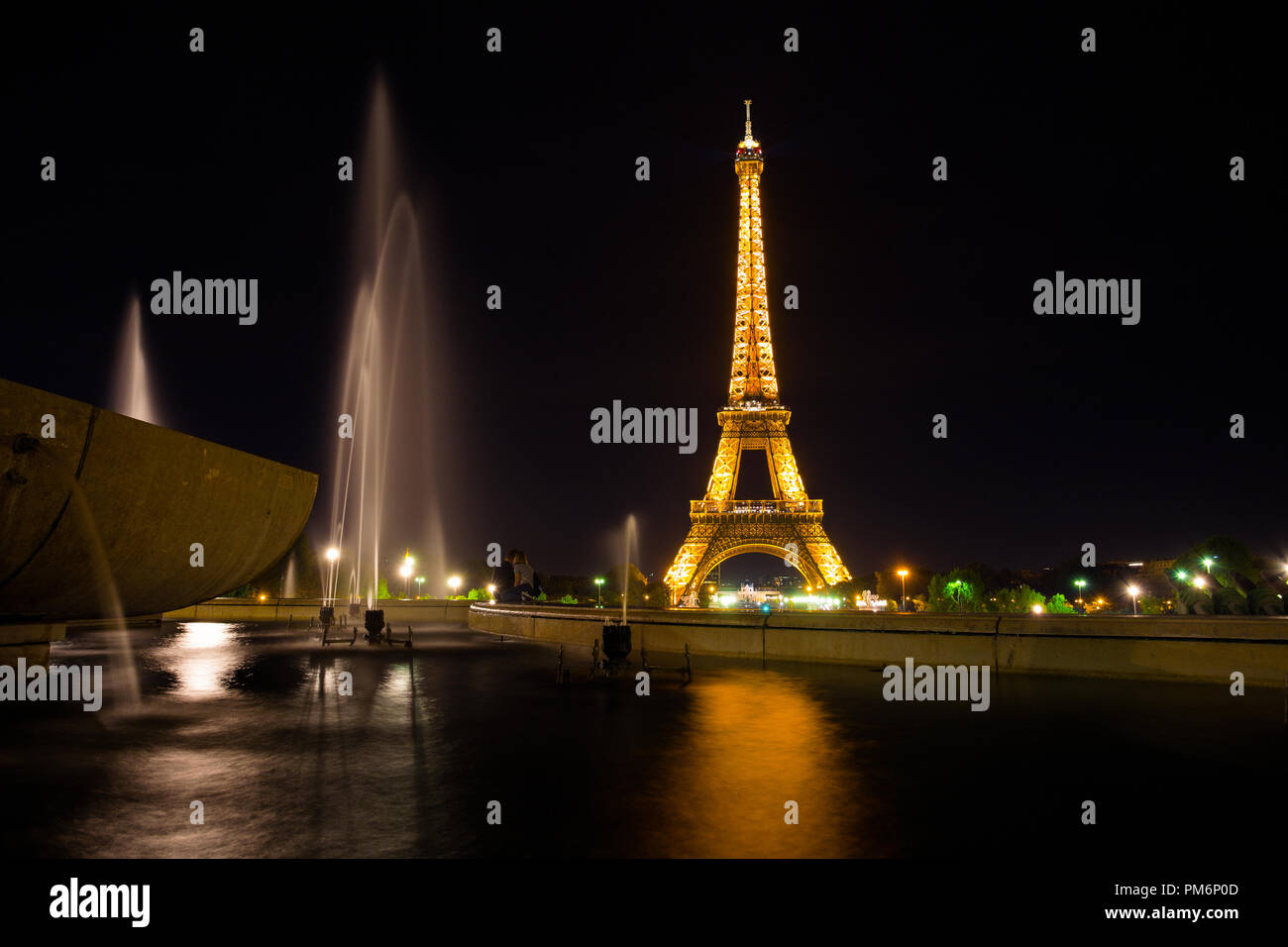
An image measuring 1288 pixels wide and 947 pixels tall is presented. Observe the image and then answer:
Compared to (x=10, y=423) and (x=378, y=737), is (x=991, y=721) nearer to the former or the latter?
(x=378, y=737)

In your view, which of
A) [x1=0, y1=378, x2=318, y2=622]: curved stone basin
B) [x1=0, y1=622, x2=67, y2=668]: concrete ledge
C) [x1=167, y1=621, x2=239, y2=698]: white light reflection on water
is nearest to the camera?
[x1=0, y1=378, x2=318, y2=622]: curved stone basin

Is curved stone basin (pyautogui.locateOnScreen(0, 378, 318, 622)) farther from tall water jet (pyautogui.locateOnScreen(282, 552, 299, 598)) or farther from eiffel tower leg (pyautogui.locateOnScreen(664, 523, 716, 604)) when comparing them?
tall water jet (pyautogui.locateOnScreen(282, 552, 299, 598))

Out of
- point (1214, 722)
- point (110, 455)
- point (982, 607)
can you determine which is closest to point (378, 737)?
point (110, 455)

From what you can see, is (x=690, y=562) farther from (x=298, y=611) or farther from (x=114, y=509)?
(x=114, y=509)

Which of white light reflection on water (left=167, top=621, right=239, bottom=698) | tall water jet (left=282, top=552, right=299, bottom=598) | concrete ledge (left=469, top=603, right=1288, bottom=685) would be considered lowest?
tall water jet (left=282, top=552, right=299, bottom=598)

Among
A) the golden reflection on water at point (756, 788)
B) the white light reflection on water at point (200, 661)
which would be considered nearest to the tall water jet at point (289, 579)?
the white light reflection on water at point (200, 661)

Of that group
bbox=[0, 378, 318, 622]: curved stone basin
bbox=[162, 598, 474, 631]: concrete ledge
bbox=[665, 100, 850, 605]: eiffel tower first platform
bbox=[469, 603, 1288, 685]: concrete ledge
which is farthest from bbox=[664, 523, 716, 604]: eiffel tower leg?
bbox=[0, 378, 318, 622]: curved stone basin

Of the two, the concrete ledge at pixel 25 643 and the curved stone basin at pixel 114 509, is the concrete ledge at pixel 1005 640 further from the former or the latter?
the concrete ledge at pixel 25 643
